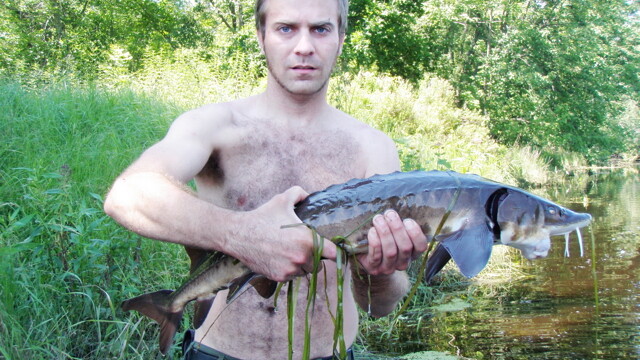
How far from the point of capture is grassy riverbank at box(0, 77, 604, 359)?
3076mm

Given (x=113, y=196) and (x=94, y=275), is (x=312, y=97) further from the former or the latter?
(x=94, y=275)

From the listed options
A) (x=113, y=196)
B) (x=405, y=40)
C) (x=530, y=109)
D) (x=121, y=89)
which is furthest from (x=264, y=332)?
(x=530, y=109)

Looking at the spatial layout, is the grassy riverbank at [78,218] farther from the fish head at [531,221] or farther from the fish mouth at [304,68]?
the fish head at [531,221]

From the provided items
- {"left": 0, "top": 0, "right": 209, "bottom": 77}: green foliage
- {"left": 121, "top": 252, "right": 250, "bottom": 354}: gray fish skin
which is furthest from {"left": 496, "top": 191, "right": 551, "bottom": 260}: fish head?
{"left": 0, "top": 0, "right": 209, "bottom": 77}: green foliage

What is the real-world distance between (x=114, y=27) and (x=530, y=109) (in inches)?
711

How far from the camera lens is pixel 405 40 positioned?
21453 mm

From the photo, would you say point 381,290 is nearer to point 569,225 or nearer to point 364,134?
point 364,134

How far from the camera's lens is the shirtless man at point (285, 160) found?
6.01 ft

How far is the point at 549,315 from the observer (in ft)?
19.9

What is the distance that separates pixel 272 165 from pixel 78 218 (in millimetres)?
1760

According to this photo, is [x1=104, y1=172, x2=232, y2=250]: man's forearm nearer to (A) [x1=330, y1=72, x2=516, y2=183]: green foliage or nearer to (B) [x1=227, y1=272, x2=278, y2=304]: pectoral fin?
(B) [x1=227, y1=272, x2=278, y2=304]: pectoral fin

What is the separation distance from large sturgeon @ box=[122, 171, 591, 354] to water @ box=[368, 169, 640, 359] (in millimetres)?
2328

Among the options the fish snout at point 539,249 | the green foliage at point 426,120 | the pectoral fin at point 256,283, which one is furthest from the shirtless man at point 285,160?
the green foliage at point 426,120

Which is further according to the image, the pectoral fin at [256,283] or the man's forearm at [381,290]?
the man's forearm at [381,290]
